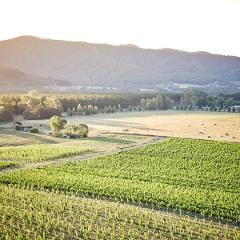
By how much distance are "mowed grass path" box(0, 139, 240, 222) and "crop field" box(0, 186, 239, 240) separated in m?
3.32

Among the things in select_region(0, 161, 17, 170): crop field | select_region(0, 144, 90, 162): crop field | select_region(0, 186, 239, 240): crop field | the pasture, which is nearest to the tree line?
the pasture

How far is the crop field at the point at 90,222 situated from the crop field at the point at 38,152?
897 inches

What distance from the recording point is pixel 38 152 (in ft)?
227

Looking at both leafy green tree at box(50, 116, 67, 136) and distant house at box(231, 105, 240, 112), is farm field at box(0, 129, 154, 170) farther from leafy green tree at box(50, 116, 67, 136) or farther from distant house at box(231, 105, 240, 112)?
distant house at box(231, 105, 240, 112)

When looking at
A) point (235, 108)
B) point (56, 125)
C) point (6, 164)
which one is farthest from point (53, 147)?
point (235, 108)

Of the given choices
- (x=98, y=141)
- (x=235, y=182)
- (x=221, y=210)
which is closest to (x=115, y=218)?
(x=221, y=210)

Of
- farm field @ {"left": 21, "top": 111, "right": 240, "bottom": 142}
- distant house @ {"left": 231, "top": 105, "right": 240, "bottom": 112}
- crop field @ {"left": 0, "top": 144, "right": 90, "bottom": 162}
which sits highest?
distant house @ {"left": 231, "top": 105, "right": 240, "bottom": 112}

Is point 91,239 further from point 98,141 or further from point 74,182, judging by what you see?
point 98,141

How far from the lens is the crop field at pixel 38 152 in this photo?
63906 mm

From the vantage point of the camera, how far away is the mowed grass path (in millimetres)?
41406

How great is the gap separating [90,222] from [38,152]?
35.7 m

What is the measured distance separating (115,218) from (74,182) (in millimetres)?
12577

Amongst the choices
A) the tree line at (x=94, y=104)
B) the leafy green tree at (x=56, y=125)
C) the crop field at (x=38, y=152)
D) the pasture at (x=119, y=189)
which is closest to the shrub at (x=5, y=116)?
the tree line at (x=94, y=104)

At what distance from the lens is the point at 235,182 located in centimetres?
4953
